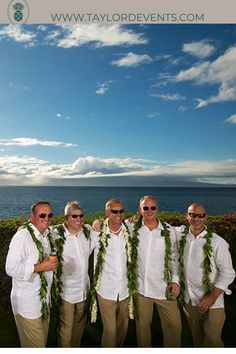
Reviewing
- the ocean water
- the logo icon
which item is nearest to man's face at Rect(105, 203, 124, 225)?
the logo icon

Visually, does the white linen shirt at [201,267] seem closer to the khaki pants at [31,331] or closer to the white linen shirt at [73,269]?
the white linen shirt at [73,269]

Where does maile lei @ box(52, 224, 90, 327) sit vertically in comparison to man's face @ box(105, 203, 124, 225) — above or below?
below

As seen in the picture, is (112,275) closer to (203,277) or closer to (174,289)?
(174,289)

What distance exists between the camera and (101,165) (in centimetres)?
12975

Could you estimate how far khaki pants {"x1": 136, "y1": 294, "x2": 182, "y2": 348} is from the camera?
480 cm

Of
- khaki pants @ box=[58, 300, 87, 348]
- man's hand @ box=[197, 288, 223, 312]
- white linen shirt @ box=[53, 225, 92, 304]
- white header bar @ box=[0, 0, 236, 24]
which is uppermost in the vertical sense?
white header bar @ box=[0, 0, 236, 24]

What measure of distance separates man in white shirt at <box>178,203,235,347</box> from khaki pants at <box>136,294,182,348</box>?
0.62 ft

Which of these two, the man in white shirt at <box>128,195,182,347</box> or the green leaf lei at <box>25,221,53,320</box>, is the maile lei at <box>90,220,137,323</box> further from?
the green leaf lei at <box>25,221,53,320</box>

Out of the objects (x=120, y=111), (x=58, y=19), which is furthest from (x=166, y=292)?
(x=120, y=111)

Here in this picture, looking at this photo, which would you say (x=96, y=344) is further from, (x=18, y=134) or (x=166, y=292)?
(x=18, y=134)

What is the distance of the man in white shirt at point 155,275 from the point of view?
15.6 feet

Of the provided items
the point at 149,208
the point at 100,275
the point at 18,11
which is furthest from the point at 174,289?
the point at 18,11

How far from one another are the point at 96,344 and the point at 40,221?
2369mm

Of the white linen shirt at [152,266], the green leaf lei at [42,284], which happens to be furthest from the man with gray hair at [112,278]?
the green leaf lei at [42,284]
